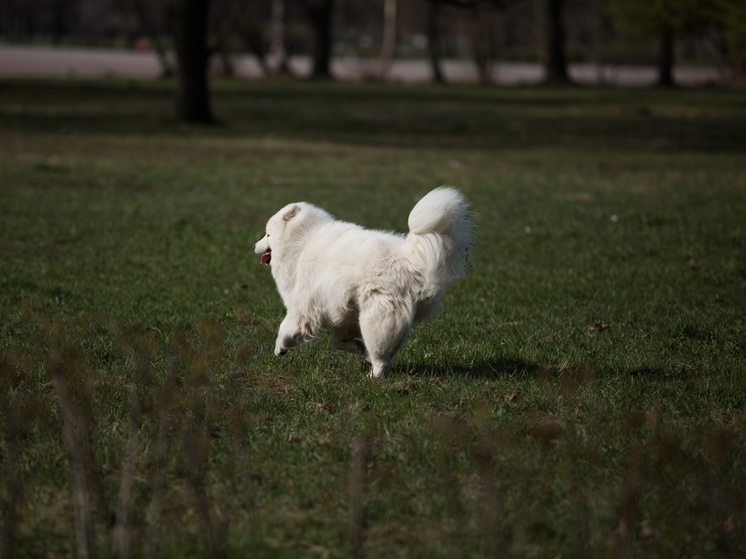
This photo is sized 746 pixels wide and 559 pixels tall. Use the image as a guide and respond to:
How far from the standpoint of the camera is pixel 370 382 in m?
5.31

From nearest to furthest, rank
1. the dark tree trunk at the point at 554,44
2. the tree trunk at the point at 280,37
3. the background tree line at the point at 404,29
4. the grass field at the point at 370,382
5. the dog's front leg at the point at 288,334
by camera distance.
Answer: the grass field at the point at 370,382, the dog's front leg at the point at 288,334, the background tree line at the point at 404,29, the dark tree trunk at the point at 554,44, the tree trunk at the point at 280,37

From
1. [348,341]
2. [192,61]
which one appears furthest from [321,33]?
[348,341]

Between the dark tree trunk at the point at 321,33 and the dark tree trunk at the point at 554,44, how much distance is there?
13.3m

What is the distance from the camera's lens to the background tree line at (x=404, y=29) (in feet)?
79.4

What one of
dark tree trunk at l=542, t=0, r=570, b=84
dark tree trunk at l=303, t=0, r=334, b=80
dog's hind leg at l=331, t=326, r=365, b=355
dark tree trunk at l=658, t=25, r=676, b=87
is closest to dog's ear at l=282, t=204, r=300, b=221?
dog's hind leg at l=331, t=326, r=365, b=355

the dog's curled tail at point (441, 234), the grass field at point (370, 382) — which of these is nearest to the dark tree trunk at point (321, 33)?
the grass field at point (370, 382)

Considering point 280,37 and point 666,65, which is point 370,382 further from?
point 280,37

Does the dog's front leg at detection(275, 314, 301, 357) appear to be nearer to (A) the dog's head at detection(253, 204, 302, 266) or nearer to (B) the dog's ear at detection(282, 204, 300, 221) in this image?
(A) the dog's head at detection(253, 204, 302, 266)

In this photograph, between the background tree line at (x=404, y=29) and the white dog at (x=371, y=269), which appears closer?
the white dog at (x=371, y=269)

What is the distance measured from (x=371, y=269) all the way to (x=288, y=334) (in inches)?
34.0

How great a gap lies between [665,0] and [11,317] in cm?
4222

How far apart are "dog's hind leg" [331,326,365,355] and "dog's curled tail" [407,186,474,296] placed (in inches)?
32.3

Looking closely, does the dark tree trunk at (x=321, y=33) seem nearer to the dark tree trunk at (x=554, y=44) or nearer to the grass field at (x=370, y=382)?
the dark tree trunk at (x=554, y=44)

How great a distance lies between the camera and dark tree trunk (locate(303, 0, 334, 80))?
50562mm
